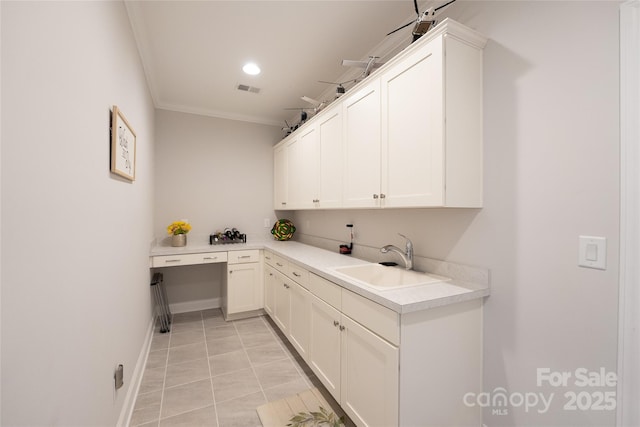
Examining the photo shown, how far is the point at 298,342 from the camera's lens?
2354 mm

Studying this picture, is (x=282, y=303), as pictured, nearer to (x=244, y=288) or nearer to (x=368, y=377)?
(x=244, y=288)

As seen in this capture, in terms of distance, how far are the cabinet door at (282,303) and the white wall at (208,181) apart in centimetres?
125

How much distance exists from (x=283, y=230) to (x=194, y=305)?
1.52m

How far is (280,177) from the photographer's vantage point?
3834mm

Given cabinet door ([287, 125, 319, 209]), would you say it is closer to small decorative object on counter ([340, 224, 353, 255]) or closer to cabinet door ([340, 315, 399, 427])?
small decorative object on counter ([340, 224, 353, 255])

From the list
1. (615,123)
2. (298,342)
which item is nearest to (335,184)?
(298,342)

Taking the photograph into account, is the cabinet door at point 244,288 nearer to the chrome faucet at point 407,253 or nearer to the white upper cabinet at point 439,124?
the chrome faucet at point 407,253

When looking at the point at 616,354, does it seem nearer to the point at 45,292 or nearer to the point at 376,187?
the point at 376,187

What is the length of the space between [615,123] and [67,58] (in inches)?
79.9

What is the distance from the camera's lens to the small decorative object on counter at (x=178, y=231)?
130 inches

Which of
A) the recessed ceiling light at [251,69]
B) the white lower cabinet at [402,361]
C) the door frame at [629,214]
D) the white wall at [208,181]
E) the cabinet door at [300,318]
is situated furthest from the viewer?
the white wall at [208,181]

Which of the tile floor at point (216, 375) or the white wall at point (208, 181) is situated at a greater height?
the white wall at point (208, 181)

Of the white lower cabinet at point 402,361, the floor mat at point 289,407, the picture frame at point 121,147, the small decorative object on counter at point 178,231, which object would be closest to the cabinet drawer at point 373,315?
the white lower cabinet at point 402,361

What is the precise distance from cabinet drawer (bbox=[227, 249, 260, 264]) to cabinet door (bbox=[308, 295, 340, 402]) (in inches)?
57.8
